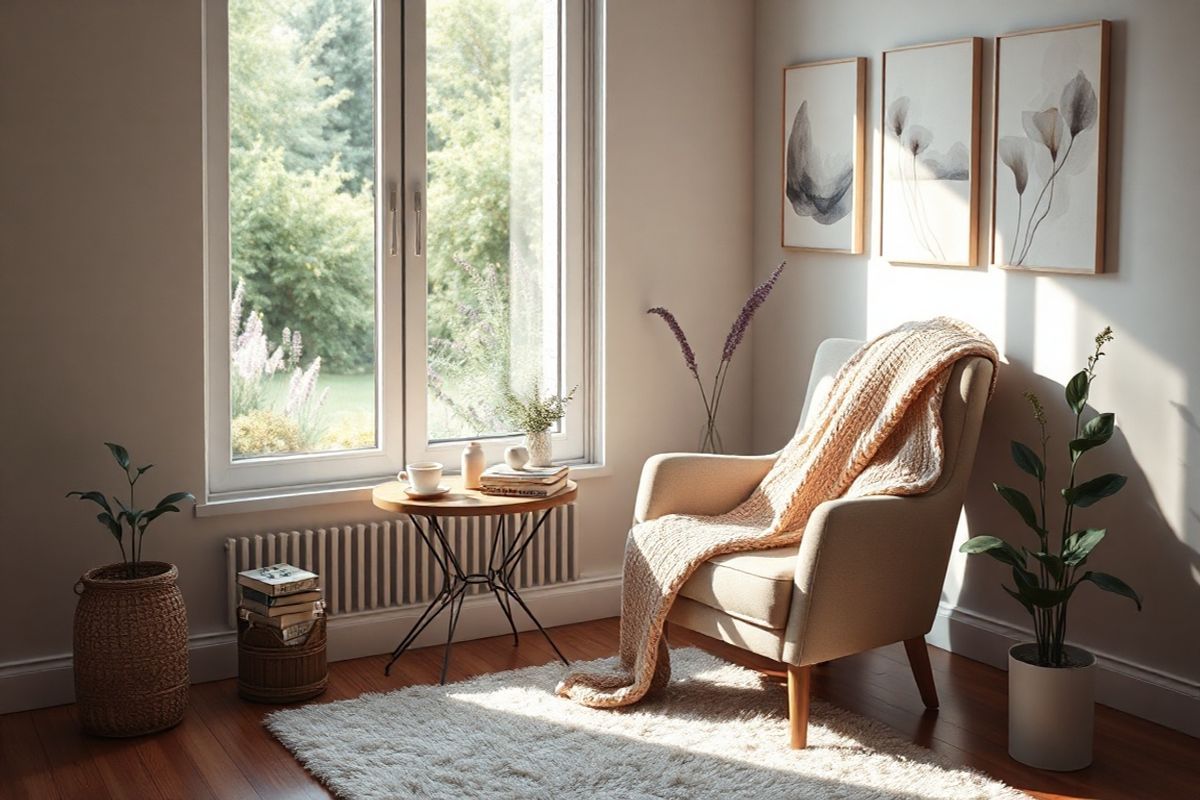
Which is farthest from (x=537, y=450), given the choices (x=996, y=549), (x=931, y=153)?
(x=931, y=153)

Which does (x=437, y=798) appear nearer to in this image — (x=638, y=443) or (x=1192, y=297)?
(x=638, y=443)

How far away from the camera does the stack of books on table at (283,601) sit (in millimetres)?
3557

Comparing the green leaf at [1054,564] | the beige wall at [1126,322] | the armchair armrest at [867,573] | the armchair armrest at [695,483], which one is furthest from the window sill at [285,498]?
the green leaf at [1054,564]

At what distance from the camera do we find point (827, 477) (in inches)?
142

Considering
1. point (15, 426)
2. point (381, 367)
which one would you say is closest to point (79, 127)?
point (15, 426)

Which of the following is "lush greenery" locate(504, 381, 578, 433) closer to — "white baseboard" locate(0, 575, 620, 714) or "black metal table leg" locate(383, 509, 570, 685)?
"black metal table leg" locate(383, 509, 570, 685)

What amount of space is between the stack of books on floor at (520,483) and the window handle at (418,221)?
788mm

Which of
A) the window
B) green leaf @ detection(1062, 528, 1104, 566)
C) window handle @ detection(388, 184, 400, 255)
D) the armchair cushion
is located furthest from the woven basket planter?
green leaf @ detection(1062, 528, 1104, 566)

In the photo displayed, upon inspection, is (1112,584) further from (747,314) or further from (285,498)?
(285,498)

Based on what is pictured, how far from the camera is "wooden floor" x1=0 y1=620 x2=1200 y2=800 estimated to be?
306cm

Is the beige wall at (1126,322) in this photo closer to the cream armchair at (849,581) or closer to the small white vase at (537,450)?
the cream armchair at (849,581)

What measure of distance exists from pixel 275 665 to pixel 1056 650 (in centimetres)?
206

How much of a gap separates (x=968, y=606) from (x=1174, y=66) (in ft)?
5.51

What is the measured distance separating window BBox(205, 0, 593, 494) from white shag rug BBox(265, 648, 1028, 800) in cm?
88
